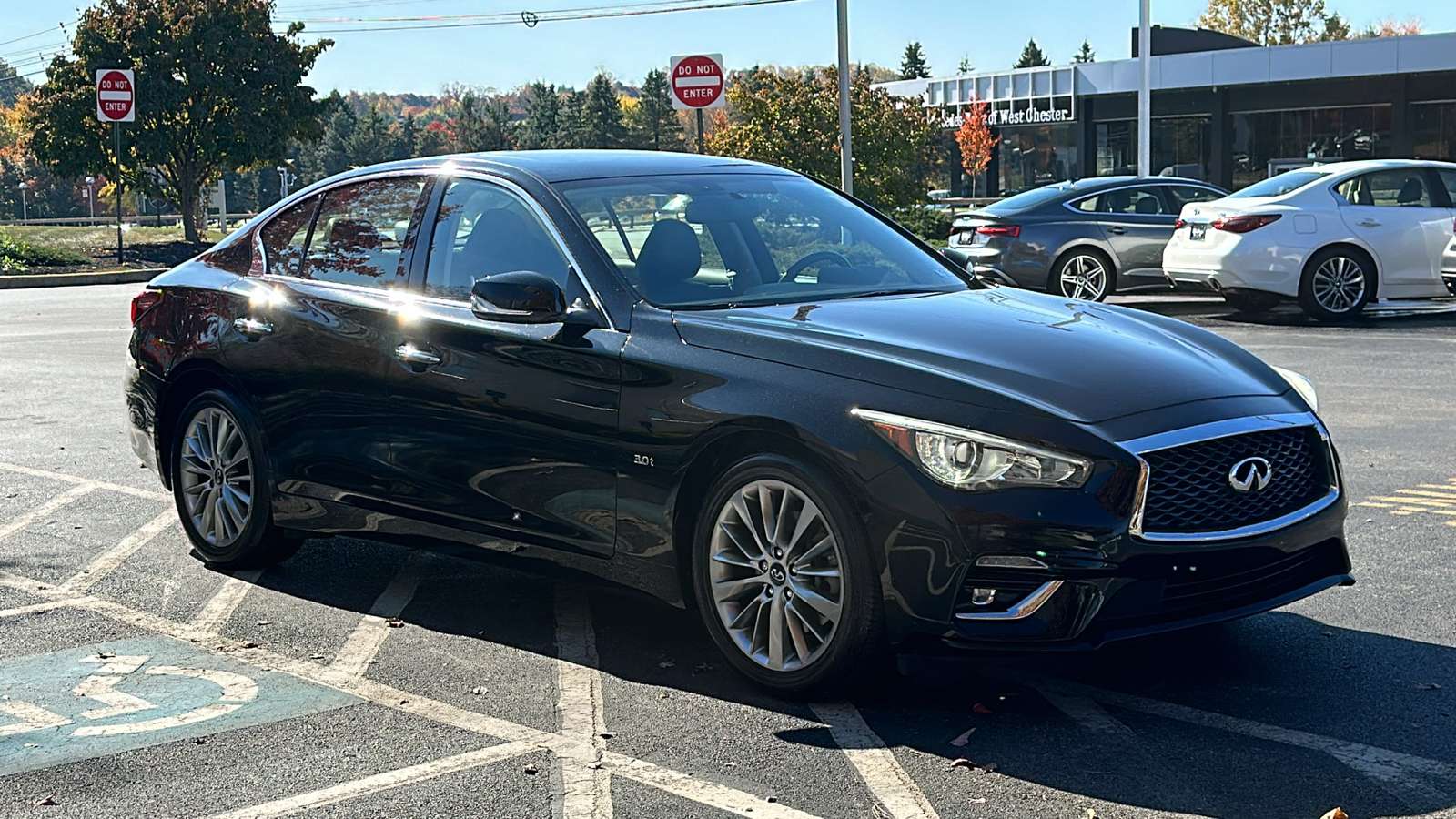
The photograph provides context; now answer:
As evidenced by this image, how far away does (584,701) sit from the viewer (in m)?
4.96

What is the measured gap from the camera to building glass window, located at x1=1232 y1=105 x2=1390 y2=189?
174ft

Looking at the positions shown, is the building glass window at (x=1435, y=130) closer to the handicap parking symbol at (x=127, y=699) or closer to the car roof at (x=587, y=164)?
the car roof at (x=587, y=164)

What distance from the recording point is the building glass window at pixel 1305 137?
53.2m

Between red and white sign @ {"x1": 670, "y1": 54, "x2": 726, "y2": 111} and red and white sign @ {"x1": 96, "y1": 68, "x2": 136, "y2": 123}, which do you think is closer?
red and white sign @ {"x1": 670, "y1": 54, "x2": 726, "y2": 111}

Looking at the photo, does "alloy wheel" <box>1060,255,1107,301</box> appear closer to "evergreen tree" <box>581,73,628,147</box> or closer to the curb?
the curb

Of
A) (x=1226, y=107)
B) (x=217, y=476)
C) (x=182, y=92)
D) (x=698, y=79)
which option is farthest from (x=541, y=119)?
(x=217, y=476)

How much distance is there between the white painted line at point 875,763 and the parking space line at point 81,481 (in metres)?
4.93

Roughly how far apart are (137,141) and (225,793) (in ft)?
145

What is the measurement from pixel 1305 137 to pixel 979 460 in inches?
2134

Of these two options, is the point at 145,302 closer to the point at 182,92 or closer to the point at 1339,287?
the point at 1339,287

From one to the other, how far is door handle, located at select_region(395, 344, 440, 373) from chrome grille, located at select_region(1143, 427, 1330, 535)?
2.62 meters

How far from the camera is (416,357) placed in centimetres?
591

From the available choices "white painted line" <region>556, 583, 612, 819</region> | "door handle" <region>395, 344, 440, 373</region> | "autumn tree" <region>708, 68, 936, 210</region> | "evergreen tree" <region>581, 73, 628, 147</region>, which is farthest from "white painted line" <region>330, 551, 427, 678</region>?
"evergreen tree" <region>581, 73, 628, 147</region>

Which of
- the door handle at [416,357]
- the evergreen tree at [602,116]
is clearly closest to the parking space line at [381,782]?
the door handle at [416,357]
